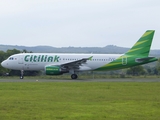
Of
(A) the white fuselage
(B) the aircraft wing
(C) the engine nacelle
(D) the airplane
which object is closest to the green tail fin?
(D) the airplane

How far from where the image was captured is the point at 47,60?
4512cm

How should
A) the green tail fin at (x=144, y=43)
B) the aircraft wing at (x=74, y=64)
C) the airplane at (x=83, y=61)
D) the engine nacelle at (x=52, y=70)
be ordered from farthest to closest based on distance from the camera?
1. the green tail fin at (x=144, y=43)
2. the airplane at (x=83, y=61)
3. the aircraft wing at (x=74, y=64)
4. the engine nacelle at (x=52, y=70)

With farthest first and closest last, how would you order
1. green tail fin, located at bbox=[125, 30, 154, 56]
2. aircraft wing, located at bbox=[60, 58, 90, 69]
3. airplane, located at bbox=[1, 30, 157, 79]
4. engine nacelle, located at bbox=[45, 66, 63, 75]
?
green tail fin, located at bbox=[125, 30, 154, 56] < airplane, located at bbox=[1, 30, 157, 79] < aircraft wing, located at bbox=[60, 58, 90, 69] < engine nacelle, located at bbox=[45, 66, 63, 75]

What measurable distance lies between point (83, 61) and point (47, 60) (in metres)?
4.40

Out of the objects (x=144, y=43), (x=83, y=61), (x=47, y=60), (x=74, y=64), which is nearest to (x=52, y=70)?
(x=47, y=60)

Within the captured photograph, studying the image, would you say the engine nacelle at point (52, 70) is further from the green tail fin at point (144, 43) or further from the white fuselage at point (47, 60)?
the green tail fin at point (144, 43)

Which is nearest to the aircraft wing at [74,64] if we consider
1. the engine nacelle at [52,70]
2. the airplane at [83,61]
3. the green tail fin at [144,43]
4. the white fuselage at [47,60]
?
the airplane at [83,61]

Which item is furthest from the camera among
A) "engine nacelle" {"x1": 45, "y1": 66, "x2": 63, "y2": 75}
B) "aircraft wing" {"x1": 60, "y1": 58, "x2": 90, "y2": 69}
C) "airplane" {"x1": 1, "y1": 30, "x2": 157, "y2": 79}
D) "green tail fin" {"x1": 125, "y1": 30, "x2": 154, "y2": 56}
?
"green tail fin" {"x1": 125, "y1": 30, "x2": 154, "y2": 56}

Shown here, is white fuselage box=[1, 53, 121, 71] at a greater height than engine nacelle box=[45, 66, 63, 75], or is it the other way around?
white fuselage box=[1, 53, 121, 71]

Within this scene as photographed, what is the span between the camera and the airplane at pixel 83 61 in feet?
148

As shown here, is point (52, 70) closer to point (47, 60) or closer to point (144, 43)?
point (47, 60)

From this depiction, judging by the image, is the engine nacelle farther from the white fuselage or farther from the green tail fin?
the green tail fin

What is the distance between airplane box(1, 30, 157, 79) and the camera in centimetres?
4503

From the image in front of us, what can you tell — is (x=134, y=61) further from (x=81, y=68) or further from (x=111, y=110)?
(x=111, y=110)
